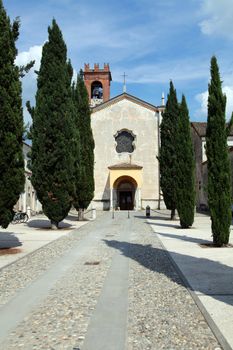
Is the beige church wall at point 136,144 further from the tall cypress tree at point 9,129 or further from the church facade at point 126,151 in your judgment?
the tall cypress tree at point 9,129

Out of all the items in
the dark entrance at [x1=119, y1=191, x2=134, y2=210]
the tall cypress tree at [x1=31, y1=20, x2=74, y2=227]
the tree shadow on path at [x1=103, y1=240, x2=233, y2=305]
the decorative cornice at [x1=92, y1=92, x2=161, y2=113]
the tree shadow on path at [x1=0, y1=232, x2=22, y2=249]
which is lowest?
the tree shadow on path at [x1=103, y1=240, x2=233, y2=305]

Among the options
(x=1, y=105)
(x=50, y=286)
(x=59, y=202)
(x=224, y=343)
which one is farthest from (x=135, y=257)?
(x=59, y=202)

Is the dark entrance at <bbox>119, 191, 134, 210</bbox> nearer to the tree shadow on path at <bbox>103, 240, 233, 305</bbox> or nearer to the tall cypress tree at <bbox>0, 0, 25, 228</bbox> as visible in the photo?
the tree shadow on path at <bbox>103, 240, 233, 305</bbox>

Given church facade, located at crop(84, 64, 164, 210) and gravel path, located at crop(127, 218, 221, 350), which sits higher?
church facade, located at crop(84, 64, 164, 210)

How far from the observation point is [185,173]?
23.3 metres

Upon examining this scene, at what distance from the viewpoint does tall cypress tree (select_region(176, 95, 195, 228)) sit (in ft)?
73.9

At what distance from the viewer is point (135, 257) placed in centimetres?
1238

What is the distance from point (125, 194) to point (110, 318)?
42676mm

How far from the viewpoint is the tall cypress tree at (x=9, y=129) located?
13430 millimetres

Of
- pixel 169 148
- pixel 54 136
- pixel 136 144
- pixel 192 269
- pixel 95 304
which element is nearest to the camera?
pixel 95 304

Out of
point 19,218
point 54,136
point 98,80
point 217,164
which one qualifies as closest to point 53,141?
point 54,136

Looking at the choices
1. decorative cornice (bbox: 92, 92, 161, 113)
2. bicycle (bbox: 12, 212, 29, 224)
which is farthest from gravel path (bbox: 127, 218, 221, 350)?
decorative cornice (bbox: 92, 92, 161, 113)

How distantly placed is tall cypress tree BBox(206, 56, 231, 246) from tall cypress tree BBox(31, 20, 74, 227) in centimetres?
869

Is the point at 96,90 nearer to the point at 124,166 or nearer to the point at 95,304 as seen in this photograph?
the point at 124,166
